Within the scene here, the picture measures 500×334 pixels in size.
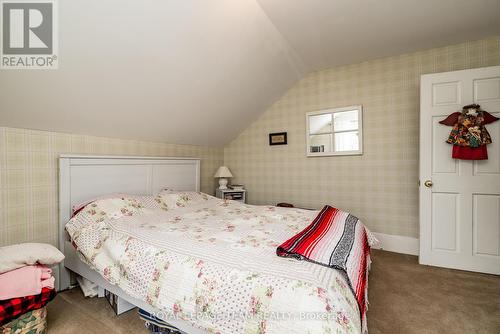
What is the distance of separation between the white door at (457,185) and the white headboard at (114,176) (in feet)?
9.71

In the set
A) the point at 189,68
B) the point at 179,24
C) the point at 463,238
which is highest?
the point at 179,24

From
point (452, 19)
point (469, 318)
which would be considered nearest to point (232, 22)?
point (452, 19)

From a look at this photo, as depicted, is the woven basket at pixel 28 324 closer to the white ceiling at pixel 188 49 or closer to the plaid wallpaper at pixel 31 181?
the plaid wallpaper at pixel 31 181

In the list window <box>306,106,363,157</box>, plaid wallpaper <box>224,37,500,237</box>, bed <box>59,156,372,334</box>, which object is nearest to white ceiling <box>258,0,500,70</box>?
plaid wallpaper <box>224,37,500,237</box>

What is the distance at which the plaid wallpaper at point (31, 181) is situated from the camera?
1.81 m

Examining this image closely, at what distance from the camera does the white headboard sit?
6.88ft

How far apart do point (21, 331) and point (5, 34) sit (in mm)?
1782

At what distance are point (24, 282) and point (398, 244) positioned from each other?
3.52m

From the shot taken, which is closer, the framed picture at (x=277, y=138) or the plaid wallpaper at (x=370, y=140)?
the plaid wallpaper at (x=370, y=140)

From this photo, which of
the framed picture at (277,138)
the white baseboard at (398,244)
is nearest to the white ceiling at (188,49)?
the framed picture at (277,138)

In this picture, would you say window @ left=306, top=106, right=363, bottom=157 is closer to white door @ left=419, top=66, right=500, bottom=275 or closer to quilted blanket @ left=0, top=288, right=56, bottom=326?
white door @ left=419, top=66, right=500, bottom=275

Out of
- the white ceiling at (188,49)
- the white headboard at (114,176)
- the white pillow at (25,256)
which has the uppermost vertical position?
the white ceiling at (188,49)

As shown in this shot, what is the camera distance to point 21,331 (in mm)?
1372

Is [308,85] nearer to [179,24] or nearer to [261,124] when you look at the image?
[261,124]
